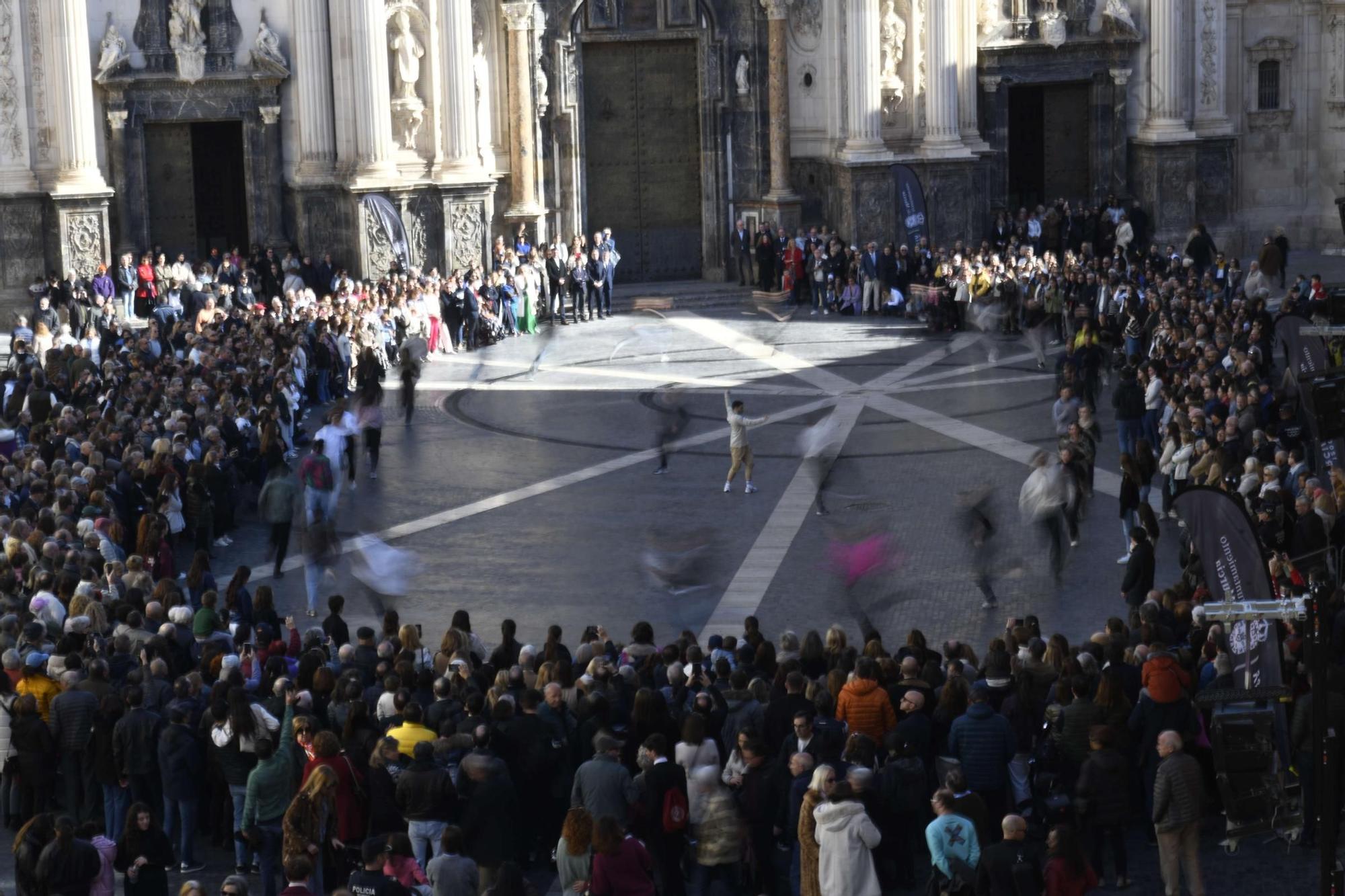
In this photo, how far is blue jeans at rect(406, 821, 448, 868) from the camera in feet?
44.3

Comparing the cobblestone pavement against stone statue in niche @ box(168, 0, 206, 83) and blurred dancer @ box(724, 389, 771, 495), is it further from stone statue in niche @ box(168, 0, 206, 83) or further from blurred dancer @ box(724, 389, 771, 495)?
stone statue in niche @ box(168, 0, 206, 83)

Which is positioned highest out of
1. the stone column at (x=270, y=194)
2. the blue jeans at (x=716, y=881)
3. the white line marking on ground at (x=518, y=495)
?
the stone column at (x=270, y=194)

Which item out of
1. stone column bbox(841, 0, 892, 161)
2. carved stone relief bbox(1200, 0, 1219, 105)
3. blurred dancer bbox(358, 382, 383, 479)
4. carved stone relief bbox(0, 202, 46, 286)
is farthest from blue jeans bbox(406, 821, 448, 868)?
carved stone relief bbox(1200, 0, 1219, 105)

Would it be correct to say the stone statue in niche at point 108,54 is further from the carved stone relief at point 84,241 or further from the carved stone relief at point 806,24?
the carved stone relief at point 806,24

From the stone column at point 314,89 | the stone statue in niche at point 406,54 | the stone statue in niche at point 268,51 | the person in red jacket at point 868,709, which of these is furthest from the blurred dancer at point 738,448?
the stone statue in niche at point 268,51

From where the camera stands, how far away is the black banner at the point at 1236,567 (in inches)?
525

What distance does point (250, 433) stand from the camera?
25.5 m

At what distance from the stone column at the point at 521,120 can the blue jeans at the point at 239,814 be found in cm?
2885

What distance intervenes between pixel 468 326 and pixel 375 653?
22211 mm

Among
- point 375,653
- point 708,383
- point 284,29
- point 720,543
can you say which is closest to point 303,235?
point 284,29

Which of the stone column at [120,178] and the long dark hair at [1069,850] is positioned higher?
the stone column at [120,178]

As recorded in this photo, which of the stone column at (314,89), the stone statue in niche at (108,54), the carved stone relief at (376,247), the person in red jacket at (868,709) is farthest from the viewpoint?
the stone column at (314,89)

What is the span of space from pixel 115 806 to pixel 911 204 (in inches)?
1066

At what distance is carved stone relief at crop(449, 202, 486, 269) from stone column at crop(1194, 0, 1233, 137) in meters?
15.7
